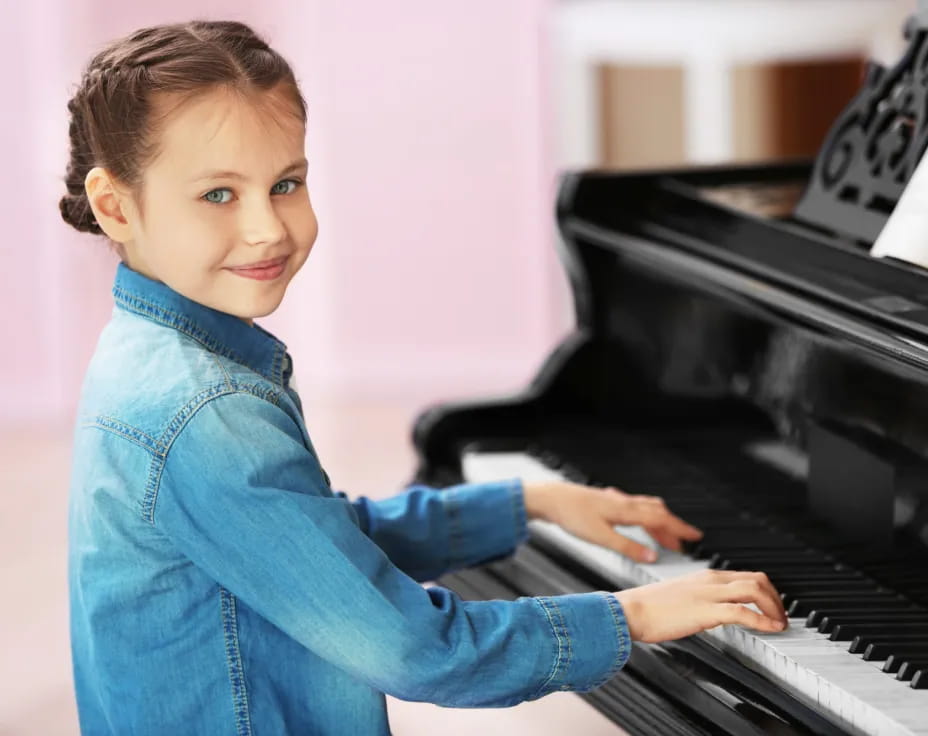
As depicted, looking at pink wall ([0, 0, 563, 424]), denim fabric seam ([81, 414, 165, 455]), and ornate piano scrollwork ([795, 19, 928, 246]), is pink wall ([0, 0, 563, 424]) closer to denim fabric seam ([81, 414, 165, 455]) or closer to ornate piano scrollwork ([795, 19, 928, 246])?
ornate piano scrollwork ([795, 19, 928, 246])

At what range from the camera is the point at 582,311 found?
252 centimetres

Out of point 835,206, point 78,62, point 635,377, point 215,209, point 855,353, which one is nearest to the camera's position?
point 215,209

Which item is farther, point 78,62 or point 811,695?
point 78,62

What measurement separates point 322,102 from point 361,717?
4403 millimetres

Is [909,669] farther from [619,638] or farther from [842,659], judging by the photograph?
[619,638]

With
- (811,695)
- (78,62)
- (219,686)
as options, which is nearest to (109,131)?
(219,686)

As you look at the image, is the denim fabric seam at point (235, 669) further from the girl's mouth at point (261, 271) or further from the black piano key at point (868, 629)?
the black piano key at point (868, 629)

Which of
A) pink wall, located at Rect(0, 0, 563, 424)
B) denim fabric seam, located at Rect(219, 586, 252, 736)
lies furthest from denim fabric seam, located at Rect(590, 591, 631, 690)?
pink wall, located at Rect(0, 0, 563, 424)

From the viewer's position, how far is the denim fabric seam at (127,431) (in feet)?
4.80

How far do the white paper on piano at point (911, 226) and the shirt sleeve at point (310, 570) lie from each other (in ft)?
2.60

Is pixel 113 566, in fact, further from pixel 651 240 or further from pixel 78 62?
pixel 78 62

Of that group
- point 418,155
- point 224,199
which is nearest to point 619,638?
point 224,199

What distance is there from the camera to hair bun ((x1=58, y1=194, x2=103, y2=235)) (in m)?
1.65

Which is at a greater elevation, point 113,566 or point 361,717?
point 113,566
